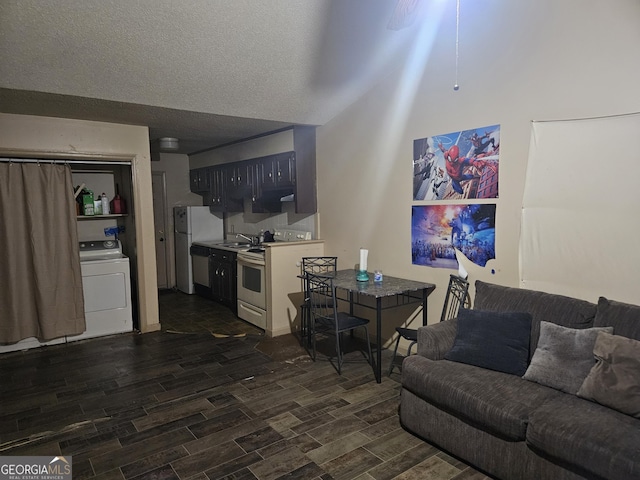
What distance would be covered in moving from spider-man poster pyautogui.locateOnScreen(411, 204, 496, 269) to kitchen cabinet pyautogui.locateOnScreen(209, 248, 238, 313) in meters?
2.67

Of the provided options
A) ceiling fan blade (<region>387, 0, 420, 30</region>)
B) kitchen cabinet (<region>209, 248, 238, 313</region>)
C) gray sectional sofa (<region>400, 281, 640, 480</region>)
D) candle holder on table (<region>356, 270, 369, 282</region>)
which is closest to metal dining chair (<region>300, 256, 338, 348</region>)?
candle holder on table (<region>356, 270, 369, 282</region>)

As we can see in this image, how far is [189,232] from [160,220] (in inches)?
31.6

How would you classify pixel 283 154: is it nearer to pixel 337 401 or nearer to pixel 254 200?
pixel 254 200

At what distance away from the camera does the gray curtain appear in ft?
13.9

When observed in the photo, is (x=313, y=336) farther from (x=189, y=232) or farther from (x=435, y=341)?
(x=189, y=232)

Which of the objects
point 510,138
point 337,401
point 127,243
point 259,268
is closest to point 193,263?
point 127,243

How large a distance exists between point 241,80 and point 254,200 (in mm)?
2141

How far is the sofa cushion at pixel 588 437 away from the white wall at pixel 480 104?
3.92 ft

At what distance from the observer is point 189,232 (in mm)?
6727

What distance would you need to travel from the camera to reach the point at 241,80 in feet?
12.4

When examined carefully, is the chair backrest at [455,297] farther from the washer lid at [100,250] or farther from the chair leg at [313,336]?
the washer lid at [100,250]

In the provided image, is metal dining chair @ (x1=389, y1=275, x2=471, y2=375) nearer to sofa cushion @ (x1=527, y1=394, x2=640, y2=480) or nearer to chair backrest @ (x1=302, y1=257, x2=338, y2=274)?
sofa cushion @ (x1=527, y1=394, x2=640, y2=480)

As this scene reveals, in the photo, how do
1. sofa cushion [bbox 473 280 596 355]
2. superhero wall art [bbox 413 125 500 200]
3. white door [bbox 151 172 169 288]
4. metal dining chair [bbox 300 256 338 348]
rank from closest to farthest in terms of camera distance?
sofa cushion [bbox 473 280 596 355], superhero wall art [bbox 413 125 500 200], metal dining chair [bbox 300 256 338 348], white door [bbox 151 172 169 288]

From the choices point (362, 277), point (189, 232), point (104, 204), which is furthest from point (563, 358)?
point (189, 232)
